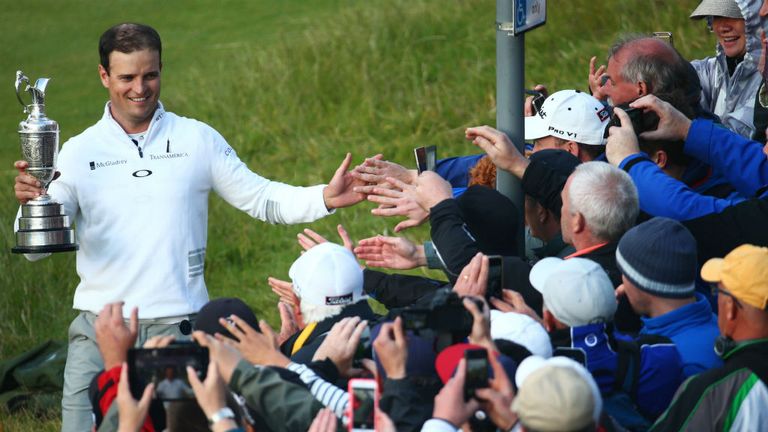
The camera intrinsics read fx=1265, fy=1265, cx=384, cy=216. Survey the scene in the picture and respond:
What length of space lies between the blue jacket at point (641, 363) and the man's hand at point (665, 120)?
1325mm

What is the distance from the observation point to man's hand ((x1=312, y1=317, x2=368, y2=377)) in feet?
14.9

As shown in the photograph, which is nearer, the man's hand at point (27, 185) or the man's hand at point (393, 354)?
the man's hand at point (393, 354)

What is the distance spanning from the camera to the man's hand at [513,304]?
15.7 ft

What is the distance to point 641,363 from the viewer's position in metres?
4.54

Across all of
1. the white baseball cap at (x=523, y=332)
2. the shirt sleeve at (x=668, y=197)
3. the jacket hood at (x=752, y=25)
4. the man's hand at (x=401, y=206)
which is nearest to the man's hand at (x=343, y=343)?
the white baseball cap at (x=523, y=332)

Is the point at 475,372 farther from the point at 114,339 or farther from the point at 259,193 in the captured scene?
the point at 259,193

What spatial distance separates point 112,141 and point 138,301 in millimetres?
736

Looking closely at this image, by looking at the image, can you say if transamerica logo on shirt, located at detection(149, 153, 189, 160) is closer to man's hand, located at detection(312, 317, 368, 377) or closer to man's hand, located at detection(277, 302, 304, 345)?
man's hand, located at detection(277, 302, 304, 345)

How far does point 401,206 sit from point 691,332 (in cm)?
147

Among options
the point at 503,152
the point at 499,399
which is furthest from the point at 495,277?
the point at 499,399

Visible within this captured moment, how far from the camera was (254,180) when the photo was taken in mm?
5996

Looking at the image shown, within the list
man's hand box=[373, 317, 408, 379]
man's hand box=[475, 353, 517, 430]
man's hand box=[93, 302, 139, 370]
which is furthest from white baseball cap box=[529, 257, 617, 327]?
man's hand box=[93, 302, 139, 370]

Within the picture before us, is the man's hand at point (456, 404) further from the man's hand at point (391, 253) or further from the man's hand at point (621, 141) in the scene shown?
the man's hand at point (391, 253)

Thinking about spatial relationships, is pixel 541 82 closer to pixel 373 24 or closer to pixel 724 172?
pixel 373 24
